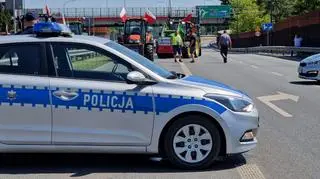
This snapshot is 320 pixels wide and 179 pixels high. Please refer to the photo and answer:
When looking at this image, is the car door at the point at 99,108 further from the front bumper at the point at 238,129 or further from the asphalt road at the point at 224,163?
the front bumper at the point at 238,129

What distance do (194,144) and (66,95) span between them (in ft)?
5.17

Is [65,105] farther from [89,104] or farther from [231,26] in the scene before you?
[231,26]

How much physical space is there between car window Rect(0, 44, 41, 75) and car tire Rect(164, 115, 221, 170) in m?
1.75

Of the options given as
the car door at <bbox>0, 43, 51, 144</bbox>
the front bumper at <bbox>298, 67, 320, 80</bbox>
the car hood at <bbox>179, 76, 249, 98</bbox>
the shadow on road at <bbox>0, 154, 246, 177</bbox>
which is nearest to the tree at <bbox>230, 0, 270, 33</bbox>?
the front bumper at <bbox>298, 67, 320, 80</bbox>

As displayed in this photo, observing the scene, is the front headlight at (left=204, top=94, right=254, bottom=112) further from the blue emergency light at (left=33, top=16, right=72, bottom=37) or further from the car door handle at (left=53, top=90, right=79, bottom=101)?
the blue emergency light at (left=33, top=16, right=72, bottom=37)

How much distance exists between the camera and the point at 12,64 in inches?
293

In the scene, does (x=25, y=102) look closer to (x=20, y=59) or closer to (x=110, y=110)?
(x=20, y=59)

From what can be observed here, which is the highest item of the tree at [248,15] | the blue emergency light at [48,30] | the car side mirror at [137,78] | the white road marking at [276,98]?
the tree at [248,15]

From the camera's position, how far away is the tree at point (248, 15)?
103 meters

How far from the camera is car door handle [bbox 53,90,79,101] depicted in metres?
7.20

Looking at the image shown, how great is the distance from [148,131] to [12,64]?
1785 mm

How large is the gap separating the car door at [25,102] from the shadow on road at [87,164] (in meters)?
0.39

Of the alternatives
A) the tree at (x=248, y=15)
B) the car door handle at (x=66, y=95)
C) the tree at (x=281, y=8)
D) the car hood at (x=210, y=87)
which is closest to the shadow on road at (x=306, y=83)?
the car hood at (x=210, y=87)

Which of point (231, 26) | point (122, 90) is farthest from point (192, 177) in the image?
point (231, 26)
